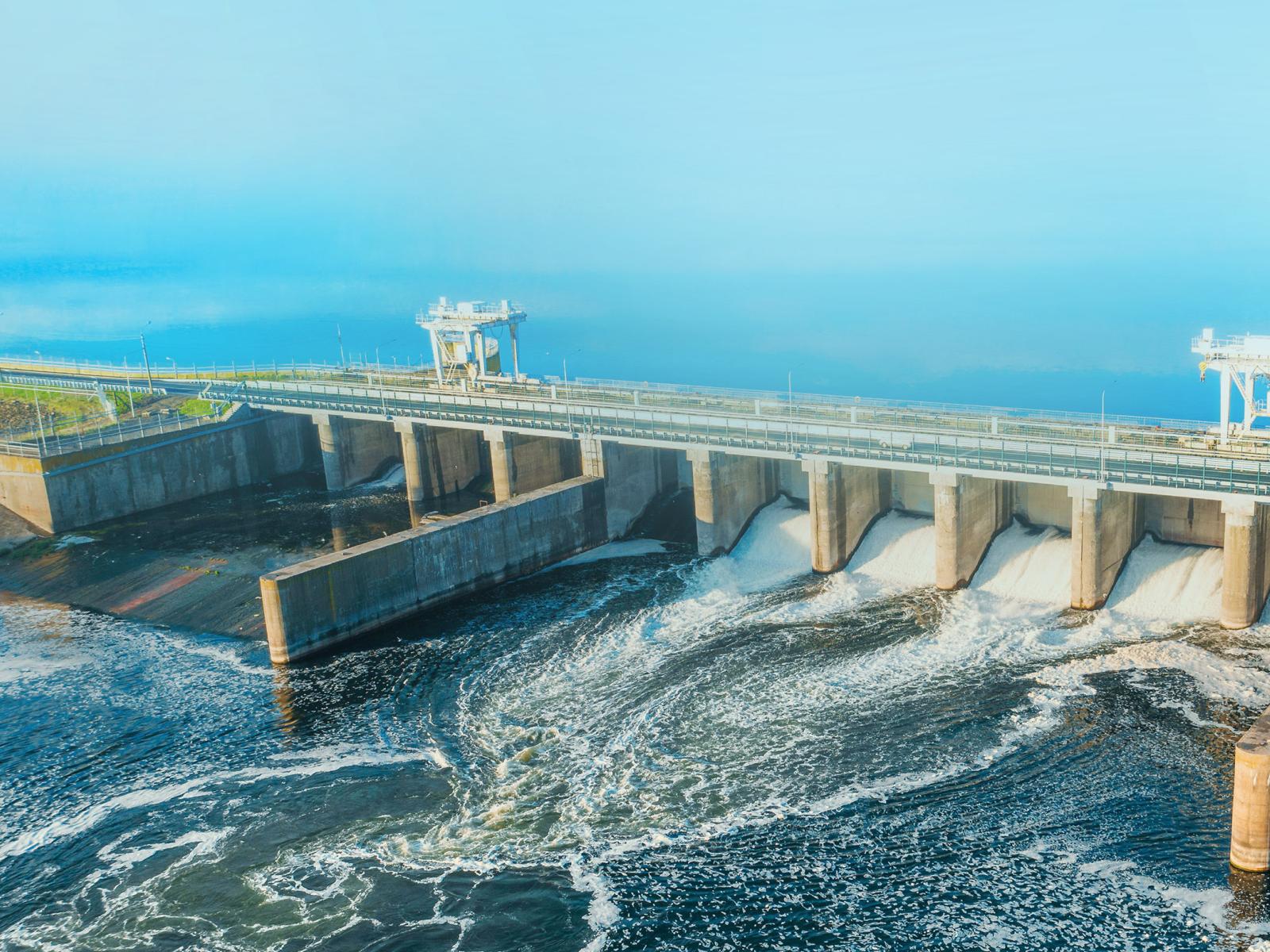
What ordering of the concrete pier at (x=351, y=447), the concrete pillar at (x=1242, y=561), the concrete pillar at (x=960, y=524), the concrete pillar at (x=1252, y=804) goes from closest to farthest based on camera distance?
the concrete pillar at (x=1252, y=804) < the concrete pillar at (x=1242, y=561) < the concrete pillar at (x=960, y=524) < the concrete pier at (x=351, y=447)

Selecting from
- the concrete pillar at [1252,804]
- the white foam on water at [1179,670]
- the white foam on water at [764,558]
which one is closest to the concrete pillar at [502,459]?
the white foam on water at [764,558]

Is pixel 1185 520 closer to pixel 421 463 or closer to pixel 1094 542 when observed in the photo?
pixel 1094 542

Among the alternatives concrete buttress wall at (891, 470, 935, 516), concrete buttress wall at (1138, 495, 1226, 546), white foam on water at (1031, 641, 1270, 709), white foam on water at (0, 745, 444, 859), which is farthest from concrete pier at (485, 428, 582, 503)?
white foam on water at (1031, 641, 1270, 709)

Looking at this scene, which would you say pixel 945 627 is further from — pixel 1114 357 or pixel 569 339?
pixel 569 339

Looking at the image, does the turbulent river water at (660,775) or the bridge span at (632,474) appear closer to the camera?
the turbulent river water at (660,775)

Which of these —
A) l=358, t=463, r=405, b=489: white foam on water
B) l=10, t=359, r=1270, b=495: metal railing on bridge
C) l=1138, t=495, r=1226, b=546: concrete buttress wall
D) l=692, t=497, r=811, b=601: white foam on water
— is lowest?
l=692, t=497, r=811, b=601: white foam on water

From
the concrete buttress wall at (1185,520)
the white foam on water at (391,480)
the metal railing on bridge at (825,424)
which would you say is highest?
the metal railing on bridge at (825,424)

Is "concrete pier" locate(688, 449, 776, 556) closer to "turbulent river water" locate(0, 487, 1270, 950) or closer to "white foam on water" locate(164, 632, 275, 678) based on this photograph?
"turbulent river water" locate(0, 487, 1270, 950)

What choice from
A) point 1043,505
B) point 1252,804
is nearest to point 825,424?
point 1043,505

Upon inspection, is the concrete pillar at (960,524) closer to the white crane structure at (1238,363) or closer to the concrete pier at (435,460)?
the white crane structure at (1238,363)
